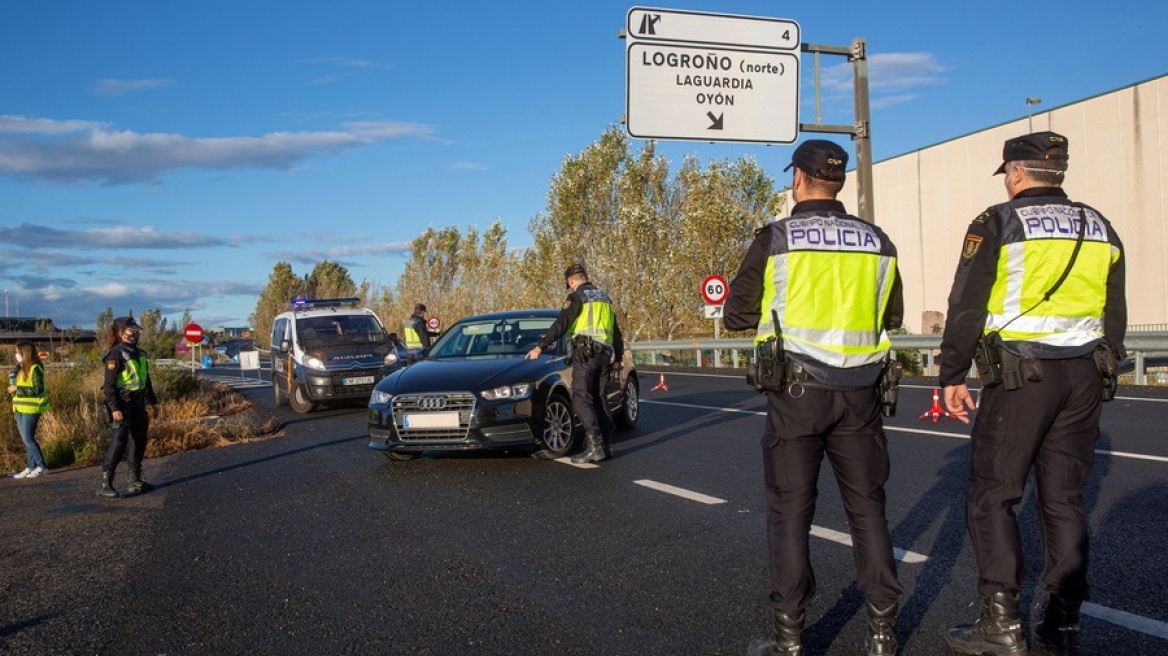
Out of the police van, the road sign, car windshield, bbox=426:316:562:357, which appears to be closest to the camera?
car windshield, bbox=426:316:562:357

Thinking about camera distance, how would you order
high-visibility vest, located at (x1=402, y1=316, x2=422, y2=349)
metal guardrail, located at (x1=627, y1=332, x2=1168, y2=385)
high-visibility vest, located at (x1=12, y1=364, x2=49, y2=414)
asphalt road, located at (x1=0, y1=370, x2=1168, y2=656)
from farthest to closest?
high-visibility vest, located at (x1=402, y1=316, x2=422, y2=349), metal guardrail, located at (x1=627, y1=332, x2=1168, y2=385), high-visibility vest, located at (x1=12, y1=364, x2=49, y2=414), asphalt road, located at (x1=0, y1=370, x2=1168, y2=656)

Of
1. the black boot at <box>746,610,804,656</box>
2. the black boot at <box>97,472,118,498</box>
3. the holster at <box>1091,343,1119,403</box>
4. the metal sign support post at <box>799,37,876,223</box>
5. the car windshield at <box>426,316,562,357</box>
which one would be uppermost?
the metal sign support post at <box>799,37,876,223</box>

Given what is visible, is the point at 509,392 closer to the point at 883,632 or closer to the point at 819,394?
the point at 819,394

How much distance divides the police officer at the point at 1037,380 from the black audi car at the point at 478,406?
5672 mm

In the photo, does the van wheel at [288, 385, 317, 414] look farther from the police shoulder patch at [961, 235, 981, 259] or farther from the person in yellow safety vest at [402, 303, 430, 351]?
the police shoulder patch at [961, 235, 981, 259]

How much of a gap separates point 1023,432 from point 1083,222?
0.82 metres

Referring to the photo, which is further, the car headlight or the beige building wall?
the beige building wall

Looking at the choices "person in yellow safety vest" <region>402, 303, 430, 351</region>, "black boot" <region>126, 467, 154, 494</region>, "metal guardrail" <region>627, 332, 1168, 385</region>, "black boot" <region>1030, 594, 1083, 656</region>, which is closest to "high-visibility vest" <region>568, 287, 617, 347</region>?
"metal guardrail" <region>627, 332, 1168, 385</region>

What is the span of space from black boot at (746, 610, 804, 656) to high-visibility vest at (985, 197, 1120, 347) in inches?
52.4

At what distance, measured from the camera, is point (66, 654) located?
4395mm

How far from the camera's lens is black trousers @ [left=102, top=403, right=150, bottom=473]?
8992 millimetres

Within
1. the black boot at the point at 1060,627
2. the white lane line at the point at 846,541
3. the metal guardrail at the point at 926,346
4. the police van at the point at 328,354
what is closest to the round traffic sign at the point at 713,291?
the metal guardrail at the point at 926,346

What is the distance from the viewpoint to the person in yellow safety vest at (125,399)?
353 inches

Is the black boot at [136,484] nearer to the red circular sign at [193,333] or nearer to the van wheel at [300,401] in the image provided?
the van wheel at [300,401]
